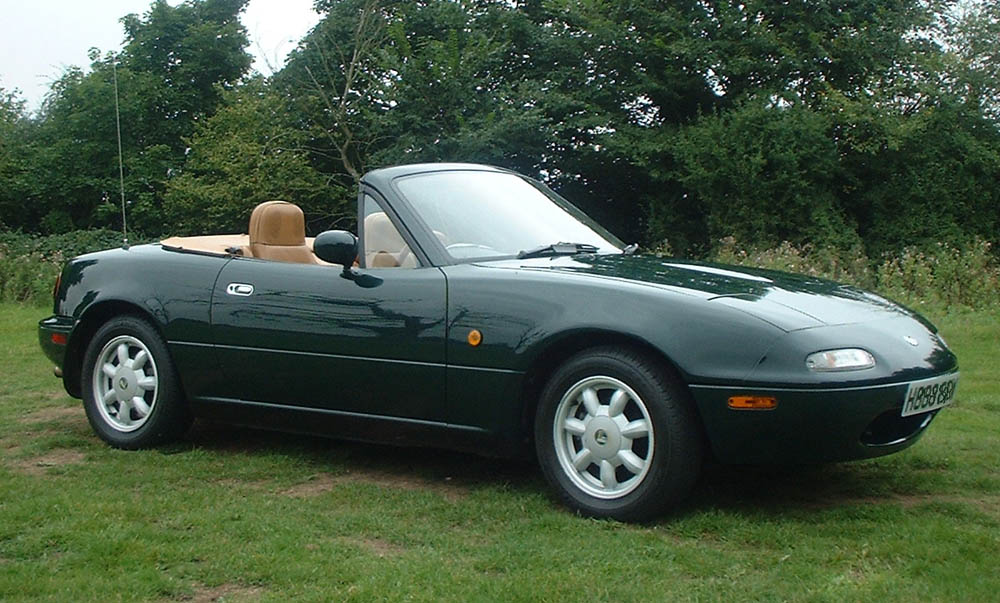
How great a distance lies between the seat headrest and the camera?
6148mm

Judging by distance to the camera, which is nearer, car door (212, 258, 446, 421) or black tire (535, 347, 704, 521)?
black tire (535, 347, 704, 521)

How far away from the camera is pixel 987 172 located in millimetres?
28828

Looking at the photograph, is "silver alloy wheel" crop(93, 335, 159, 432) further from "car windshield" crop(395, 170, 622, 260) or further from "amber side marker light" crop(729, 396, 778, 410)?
"amber side marker light" crop(729, 396, 778, 410)

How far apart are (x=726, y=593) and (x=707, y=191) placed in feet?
87.2

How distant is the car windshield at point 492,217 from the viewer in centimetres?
520

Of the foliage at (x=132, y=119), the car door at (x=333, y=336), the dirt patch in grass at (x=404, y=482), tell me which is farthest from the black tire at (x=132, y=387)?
the foliage at (x=132, y=119)

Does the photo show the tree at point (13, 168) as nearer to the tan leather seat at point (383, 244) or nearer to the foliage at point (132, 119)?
the foliage at point (132, 119)

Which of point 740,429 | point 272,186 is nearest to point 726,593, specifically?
point 740,429

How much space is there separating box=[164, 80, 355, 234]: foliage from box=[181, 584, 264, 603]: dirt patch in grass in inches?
1085

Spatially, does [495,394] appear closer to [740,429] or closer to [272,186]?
[740,429]

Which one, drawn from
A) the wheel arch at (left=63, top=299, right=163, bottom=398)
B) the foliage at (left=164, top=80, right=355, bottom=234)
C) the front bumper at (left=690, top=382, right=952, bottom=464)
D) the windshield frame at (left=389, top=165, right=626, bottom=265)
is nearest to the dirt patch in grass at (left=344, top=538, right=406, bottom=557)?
the front bumper at (left=690, top=382, right=952, bottom=464)

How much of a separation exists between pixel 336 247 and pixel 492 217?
0.79m

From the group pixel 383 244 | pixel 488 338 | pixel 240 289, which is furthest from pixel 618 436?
pixel 240 289

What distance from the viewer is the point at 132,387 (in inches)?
233
